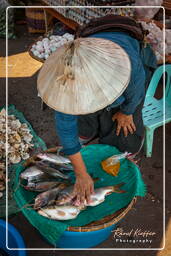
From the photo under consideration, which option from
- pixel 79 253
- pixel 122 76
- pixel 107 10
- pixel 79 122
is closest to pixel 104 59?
pixel 122 76

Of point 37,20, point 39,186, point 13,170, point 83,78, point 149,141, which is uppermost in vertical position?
point 83,78

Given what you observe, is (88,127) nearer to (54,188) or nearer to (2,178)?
(54,188)

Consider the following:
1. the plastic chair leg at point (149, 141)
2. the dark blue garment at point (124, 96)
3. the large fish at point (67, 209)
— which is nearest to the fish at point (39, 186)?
the large fish at point (67, 209)

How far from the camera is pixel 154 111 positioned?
10.7 feet

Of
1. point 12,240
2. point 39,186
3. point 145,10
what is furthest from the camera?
point 145,10

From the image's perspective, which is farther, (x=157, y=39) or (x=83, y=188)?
(x=157, y=39)

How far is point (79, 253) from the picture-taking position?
2576 millimetres

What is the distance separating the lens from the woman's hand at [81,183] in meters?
1.99

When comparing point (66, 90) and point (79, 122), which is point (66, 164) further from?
point (66, 90)

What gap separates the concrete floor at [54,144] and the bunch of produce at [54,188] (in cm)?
61

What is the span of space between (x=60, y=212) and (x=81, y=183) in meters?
0.23

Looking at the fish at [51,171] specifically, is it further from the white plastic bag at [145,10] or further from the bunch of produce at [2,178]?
the white plastic bag at [145,10]

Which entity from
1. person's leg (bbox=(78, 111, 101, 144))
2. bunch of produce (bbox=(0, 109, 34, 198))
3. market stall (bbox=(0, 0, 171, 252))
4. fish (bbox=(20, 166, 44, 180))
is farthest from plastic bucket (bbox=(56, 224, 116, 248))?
bunch of produce (bbox=(0, 109, 34, 198))

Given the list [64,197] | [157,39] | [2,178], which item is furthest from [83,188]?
[157,39]
